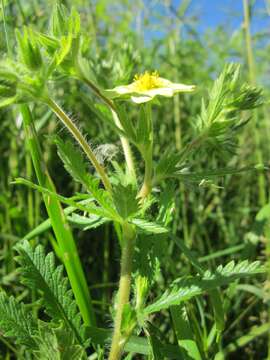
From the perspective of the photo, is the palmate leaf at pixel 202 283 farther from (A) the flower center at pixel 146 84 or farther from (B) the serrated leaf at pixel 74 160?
(A) the flower center at pixel 146 84

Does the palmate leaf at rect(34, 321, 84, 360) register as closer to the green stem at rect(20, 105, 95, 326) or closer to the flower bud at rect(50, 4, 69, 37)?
the green stem at rect(20, 105, 95, 326)

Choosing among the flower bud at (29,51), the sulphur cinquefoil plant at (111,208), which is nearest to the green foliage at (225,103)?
the sulphur cinquefoil plant at (111,208)

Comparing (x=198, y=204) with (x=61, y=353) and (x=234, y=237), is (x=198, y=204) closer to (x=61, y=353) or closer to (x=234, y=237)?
(x=234, y=237)

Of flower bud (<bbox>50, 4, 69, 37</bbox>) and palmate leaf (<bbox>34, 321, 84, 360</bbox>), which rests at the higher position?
flower bud (<bbox>50, 4, 69, 37</bbox>)

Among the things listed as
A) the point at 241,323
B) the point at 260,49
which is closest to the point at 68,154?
the point at 241,323

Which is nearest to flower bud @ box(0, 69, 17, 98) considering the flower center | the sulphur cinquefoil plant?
the sulphur cinquefoil plant

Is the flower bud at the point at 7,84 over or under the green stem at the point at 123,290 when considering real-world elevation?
over

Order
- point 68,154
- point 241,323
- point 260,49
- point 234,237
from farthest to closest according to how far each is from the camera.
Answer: point 260,49 < point 234,237 < point 241,323 < point 68,154
